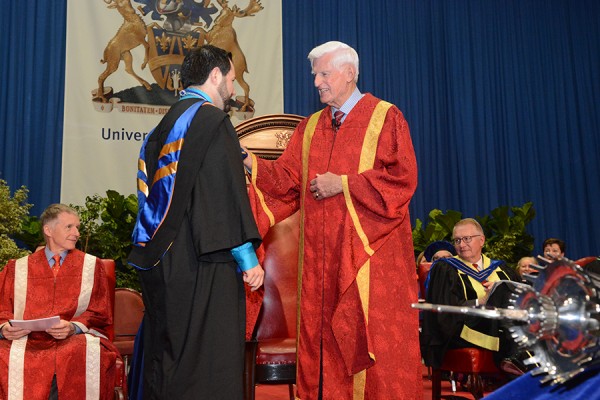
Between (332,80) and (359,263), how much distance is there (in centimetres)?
96

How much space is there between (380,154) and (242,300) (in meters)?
1.09

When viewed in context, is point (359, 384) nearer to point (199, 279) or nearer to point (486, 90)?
point (199, 279)

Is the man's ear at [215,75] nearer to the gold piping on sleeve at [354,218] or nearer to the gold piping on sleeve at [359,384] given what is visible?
the gold piping on sleeve at [354,218]

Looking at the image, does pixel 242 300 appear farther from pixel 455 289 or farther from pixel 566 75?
pixel 566 75

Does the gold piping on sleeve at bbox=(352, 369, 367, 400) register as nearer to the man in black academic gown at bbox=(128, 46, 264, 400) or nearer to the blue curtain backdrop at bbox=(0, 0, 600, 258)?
the man in black academic gown at bbox=(128, 46, 264, 400)

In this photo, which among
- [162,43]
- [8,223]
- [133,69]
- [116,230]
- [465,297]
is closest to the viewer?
[465,297]

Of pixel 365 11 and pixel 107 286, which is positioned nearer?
pixel 107 286

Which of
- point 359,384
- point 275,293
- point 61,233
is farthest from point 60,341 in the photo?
point 359,384

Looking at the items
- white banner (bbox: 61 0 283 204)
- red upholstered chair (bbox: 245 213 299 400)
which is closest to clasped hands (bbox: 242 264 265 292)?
red upholstered chair (bbox: 245 213 299 400)

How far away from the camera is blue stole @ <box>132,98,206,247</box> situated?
256 centimetres

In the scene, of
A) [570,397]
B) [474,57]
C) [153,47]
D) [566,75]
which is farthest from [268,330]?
[566,75]

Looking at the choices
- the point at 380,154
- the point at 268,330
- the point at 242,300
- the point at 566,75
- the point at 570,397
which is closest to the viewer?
the point at 570,397

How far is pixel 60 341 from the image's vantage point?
13.1 feet

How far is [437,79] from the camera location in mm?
9297
